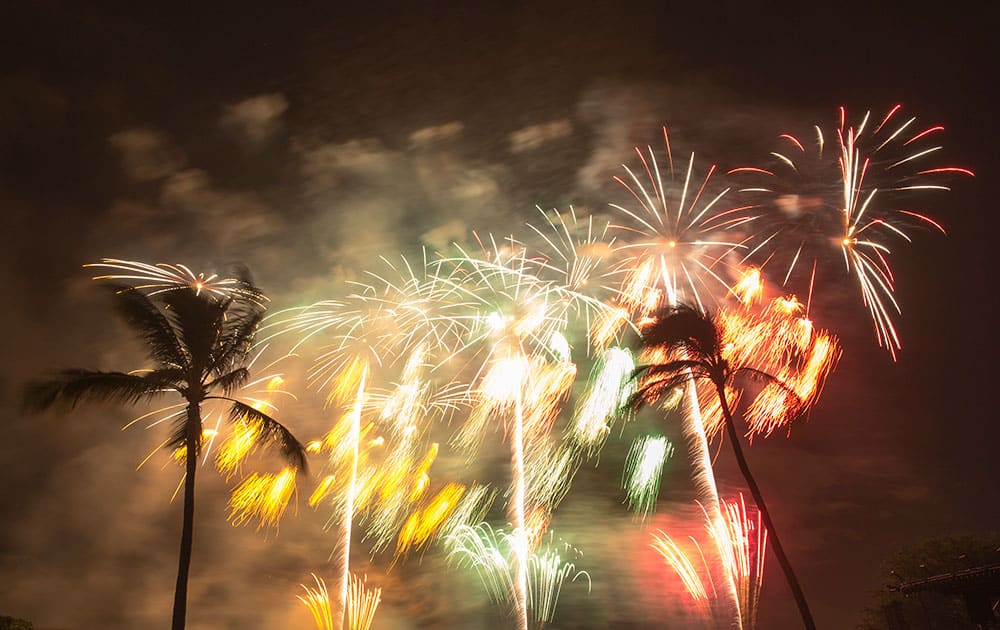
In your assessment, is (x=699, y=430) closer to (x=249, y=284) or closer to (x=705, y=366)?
(x=705, y=366)

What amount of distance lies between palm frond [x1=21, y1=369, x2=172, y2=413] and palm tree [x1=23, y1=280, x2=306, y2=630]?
0.03 metres

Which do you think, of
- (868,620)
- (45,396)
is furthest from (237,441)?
(868,620)

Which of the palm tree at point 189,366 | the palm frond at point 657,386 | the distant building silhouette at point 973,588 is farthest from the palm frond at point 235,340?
the distant building silhouette at point 973,588

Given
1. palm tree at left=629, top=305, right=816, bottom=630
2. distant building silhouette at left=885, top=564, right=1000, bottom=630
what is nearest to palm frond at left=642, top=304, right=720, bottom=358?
palm tree at left=629, top=305, right=816, bottom=630

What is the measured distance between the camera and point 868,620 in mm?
49250

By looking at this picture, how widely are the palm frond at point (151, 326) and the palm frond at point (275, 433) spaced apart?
2147 mm

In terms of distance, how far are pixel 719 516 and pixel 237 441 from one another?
2017 cm

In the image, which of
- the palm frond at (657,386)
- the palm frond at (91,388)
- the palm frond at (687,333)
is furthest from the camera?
the palm frond at (687,333)

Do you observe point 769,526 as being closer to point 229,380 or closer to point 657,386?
point 657,386

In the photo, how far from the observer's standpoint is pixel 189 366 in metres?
20.4

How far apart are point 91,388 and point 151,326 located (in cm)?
236

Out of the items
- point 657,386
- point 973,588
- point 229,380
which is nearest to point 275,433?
point 229,380

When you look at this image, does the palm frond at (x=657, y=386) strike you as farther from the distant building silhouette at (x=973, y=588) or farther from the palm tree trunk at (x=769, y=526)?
the distant building silhouette at (x=973, y=588)

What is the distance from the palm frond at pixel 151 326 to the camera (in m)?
19.9
